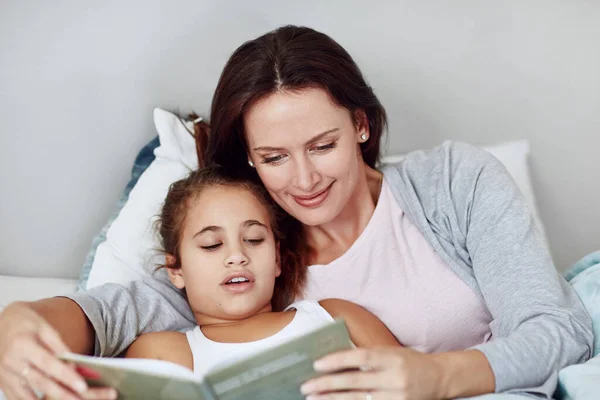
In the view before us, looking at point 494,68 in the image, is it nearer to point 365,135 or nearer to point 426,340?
point 365,135

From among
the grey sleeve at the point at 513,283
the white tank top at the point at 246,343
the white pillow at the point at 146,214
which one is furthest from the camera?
the white pillow at the point at 146,214

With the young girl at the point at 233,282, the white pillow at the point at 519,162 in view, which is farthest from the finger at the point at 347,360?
the white pillow at the point at 519,162

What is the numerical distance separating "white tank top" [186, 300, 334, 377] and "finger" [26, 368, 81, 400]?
1.02ft

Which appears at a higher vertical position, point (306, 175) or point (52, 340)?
point (306, 175)

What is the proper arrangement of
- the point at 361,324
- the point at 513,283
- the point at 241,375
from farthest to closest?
the point at 361,324 → the point at 513,283 → the point at 241,375

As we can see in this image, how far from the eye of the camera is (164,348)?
4.61ft

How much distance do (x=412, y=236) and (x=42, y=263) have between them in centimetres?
113

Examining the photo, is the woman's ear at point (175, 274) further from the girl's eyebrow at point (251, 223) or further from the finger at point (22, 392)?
the finger at point (22, 392)

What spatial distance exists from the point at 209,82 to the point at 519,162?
94 cm

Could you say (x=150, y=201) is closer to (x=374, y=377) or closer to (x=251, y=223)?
(x=251, y=223)

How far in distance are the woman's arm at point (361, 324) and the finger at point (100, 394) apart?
1.77 ft

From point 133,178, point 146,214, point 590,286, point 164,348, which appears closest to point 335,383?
point 164,348

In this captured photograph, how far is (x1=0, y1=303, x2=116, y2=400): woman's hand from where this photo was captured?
1.07 meters

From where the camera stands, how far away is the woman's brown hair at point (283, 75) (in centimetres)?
144
